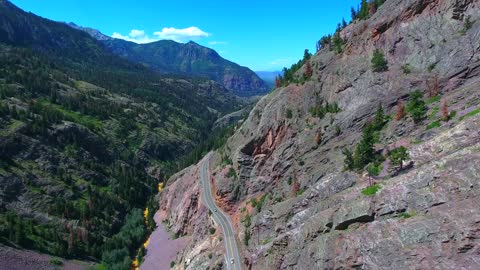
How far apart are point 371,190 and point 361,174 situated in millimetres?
9364

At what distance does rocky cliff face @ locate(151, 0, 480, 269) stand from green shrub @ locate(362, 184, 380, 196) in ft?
2.64

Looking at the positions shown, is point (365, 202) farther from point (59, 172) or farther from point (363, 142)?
point (59, 172)

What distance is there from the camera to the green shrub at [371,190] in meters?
45.9

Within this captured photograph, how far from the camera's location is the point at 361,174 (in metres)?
55.7

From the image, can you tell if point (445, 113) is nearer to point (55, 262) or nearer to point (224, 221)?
point (224, 221)

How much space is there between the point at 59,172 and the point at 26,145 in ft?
61.2

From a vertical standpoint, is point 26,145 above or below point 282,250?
above

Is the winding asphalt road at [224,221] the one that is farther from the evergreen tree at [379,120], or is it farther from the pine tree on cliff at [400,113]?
the pine tree on cliff at [400,113]

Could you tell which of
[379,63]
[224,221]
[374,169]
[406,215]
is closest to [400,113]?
[374,169]

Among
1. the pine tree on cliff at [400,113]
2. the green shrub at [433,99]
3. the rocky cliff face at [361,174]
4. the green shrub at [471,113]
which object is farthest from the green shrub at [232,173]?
the green shrub at [471,113]

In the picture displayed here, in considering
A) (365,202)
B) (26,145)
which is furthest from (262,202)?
(26,145)

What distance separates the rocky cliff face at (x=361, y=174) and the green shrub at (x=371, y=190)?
2.64 feet

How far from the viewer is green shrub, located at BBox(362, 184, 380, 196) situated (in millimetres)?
45906

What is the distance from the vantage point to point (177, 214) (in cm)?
11531
